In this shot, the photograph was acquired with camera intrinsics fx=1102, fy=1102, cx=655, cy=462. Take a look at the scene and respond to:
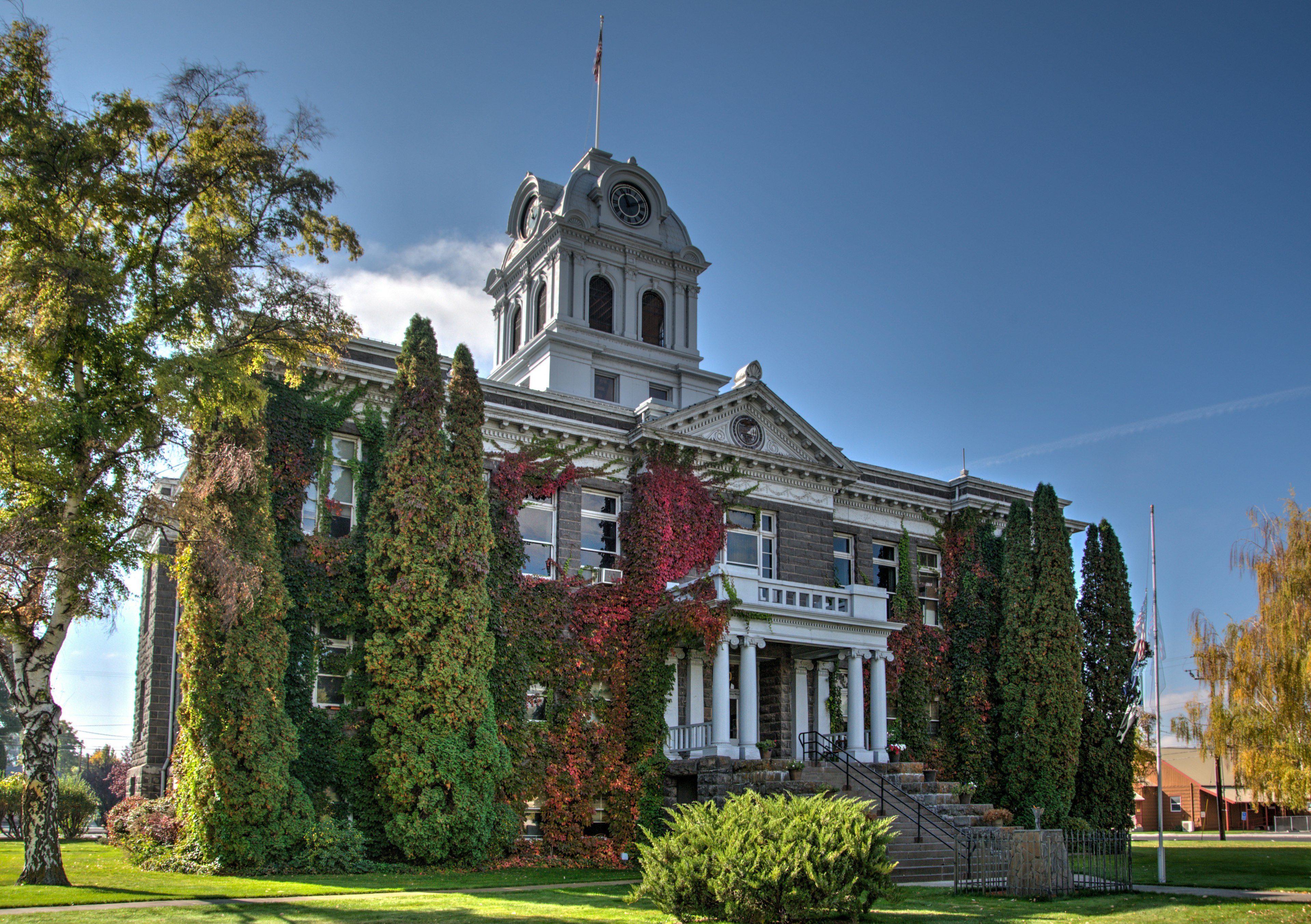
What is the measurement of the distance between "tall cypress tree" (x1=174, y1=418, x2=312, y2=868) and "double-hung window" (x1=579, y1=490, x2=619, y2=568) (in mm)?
8408

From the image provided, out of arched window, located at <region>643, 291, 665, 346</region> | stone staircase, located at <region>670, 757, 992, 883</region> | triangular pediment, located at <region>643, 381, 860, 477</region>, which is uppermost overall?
arched window, located at <region>643, 291, 665, 346</region>

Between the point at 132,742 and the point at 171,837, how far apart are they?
9.56 metres

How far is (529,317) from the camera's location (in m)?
38.2

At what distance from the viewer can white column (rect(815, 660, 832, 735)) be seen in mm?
30125

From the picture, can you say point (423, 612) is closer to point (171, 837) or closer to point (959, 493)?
point (171, 837)

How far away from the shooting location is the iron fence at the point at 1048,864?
1762 centimetres

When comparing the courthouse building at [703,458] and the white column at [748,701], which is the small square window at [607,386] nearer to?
the courthouse building at [703,458]

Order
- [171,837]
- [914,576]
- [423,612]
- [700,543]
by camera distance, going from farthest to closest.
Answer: [914,576] < [700,543] < [423,612] < [171,837]

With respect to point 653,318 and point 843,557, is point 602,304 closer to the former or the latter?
point 653,318

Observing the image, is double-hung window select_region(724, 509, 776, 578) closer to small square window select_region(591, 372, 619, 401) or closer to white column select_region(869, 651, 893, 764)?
white column select_region(869, 651, 893, 764)

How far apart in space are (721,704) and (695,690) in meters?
1.42

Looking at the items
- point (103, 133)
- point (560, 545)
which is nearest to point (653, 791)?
point (560, 545)

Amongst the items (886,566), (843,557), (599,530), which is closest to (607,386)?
(599,530)

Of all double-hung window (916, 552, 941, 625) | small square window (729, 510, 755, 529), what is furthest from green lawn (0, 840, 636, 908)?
double-hung window (916, 552, 941, 625)
